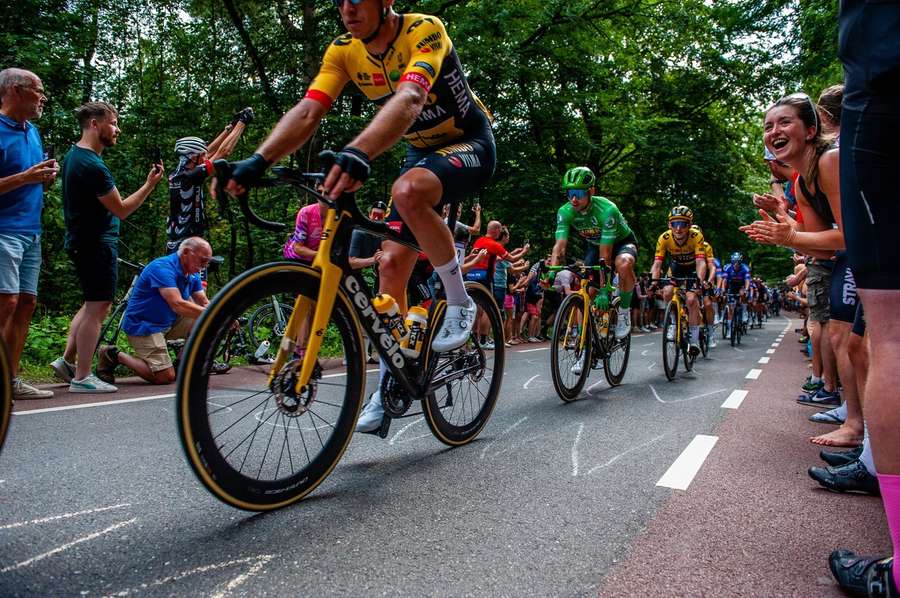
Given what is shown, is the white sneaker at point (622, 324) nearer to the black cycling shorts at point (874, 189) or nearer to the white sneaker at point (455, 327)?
the white sneaker at point (455, 327)

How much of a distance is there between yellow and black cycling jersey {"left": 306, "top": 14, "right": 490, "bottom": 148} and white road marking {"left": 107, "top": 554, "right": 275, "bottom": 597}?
1.98 meters

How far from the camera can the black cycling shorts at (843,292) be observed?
13.1ft

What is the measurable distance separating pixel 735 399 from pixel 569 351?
1.62 metres

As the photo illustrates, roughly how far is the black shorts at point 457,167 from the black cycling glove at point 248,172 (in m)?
0.88

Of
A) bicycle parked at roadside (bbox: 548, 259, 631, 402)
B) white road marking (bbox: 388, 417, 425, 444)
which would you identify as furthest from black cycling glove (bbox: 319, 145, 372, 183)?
bicycle parked at roadside (bbox: 548, 259, 631, 402)

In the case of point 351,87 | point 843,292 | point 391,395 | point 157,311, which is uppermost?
point 351,87

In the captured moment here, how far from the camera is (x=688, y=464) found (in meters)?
3.27

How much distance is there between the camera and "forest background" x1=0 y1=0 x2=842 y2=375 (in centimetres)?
1140

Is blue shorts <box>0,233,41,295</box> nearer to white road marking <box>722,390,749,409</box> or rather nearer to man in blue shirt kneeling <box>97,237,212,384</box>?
man in blue shirt kneeling <box>97,237,212,384</box>

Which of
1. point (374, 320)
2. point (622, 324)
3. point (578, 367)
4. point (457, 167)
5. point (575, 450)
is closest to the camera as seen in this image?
point (374, 320)

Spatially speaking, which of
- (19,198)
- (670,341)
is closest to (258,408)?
(19,198)

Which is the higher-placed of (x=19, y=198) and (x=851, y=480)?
(x=19, y=198)

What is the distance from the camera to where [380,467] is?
10.1 ft

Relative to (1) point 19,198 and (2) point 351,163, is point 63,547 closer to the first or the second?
(2) point 351,163
